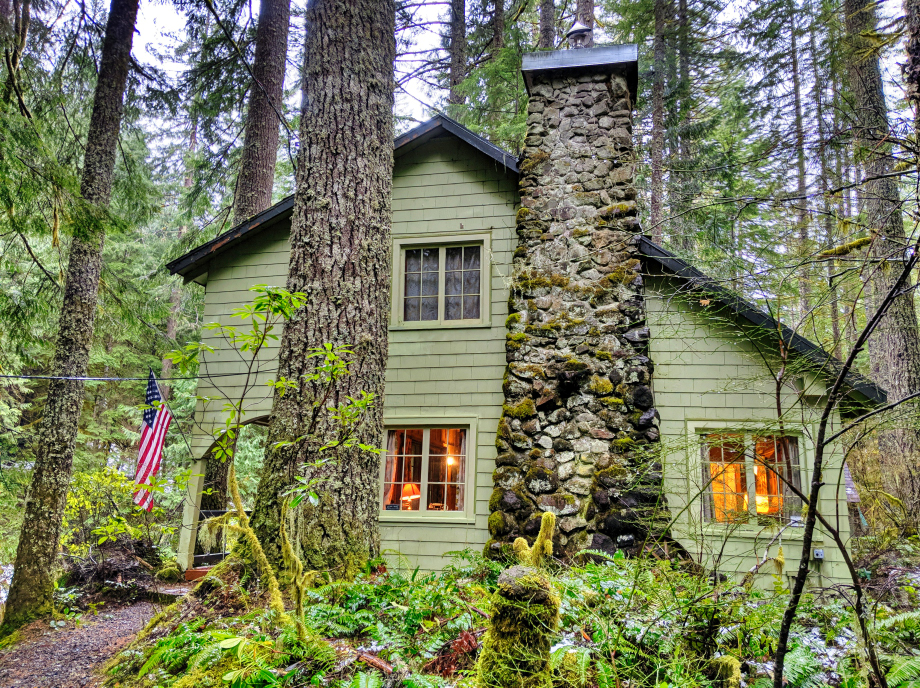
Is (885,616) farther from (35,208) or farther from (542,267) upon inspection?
(35,208)

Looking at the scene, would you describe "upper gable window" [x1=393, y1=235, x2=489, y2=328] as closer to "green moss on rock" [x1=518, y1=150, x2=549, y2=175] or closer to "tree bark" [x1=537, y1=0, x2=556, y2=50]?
"green moss on rock" [x1=518, y1=150, x2=549, y2=175]

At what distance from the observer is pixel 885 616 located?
2945mm

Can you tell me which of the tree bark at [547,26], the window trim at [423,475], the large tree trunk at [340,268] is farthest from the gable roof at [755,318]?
the tree bark at [547,26]

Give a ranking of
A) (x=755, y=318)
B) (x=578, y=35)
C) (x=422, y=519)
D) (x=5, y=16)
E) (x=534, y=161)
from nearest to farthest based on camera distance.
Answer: (x=755, y=318), (x=534, y=161), (x=422, y=519), (x=5, y=16), (x=578, y=35)

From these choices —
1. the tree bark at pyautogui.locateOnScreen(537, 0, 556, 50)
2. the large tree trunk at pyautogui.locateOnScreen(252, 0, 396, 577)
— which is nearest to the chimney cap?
the large tree trunk at pyautogui.locateOnScreen(252, 0, 396, 577)

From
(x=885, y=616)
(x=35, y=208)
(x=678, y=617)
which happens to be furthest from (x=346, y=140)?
(x=35, y=208)

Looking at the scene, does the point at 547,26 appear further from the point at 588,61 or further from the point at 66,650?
the point at 66,650

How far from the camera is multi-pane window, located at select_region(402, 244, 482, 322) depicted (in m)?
8.03

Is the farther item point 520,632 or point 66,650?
point 66,650

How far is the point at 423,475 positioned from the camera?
7.54 metres

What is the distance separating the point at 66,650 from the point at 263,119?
8.61m

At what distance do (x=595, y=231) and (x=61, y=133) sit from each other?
8.25 metres

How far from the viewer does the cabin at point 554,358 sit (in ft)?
19.7

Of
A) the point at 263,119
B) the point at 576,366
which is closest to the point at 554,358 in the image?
the point at 576,366
